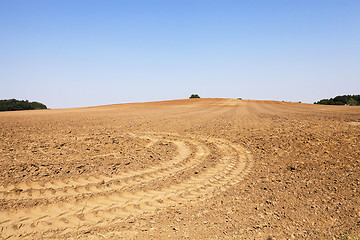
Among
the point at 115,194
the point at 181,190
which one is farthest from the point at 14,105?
the point at 181,190

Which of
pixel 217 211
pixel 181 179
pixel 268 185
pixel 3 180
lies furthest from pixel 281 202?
pixel 3 180

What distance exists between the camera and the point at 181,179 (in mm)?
4938

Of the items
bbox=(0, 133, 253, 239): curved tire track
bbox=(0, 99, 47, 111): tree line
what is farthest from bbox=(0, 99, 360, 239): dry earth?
bbox=(0, 99, 47, 111): tree line

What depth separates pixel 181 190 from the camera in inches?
172

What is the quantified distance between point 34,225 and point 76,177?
1756 millimetres

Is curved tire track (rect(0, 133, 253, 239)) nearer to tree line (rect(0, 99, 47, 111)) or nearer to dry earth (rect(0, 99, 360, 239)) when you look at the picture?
dry earth (rect(0, 99, 360, 239))

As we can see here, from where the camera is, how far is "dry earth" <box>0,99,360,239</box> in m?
3.18

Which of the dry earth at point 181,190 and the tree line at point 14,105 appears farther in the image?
the tree line at point 14,105

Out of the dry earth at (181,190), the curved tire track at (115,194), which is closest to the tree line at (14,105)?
the dry earth at (181,190)

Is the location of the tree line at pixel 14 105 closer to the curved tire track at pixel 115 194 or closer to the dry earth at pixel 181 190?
the dry earth at pixel 181 190

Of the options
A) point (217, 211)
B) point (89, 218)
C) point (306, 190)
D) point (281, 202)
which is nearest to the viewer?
point (89, 218)

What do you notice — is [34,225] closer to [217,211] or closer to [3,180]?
[3,180]

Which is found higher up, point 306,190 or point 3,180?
point 3,180

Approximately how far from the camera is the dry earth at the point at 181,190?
318 centimetres
